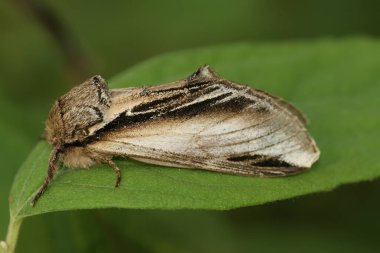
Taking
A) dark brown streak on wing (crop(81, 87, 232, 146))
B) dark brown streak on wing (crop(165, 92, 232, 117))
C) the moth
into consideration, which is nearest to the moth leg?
the moth

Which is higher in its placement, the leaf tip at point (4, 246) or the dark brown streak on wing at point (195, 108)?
the dark brown streak on wing at point (195, 108)

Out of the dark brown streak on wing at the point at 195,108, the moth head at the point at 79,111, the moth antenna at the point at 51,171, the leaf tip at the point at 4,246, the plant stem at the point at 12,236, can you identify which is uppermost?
the dark brown streak on wing at the point at 195,108

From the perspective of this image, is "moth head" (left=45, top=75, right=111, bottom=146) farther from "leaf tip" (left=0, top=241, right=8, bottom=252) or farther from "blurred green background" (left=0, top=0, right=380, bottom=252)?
"leaf tip" (left=0, top=241, right=8, bottom=252)

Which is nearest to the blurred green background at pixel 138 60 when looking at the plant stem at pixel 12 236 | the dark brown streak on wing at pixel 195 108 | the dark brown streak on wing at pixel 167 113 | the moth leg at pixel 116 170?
the moth leg at pixel 116 170

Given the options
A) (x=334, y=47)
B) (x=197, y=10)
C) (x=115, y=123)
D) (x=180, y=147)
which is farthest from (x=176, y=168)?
(x=197, y=10)

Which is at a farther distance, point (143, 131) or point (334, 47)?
point (334, 47)

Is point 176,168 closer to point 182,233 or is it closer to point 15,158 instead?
point 15,158

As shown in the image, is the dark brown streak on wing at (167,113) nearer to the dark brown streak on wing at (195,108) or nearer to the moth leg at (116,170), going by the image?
the dark brown streak on wing at (195,108)
